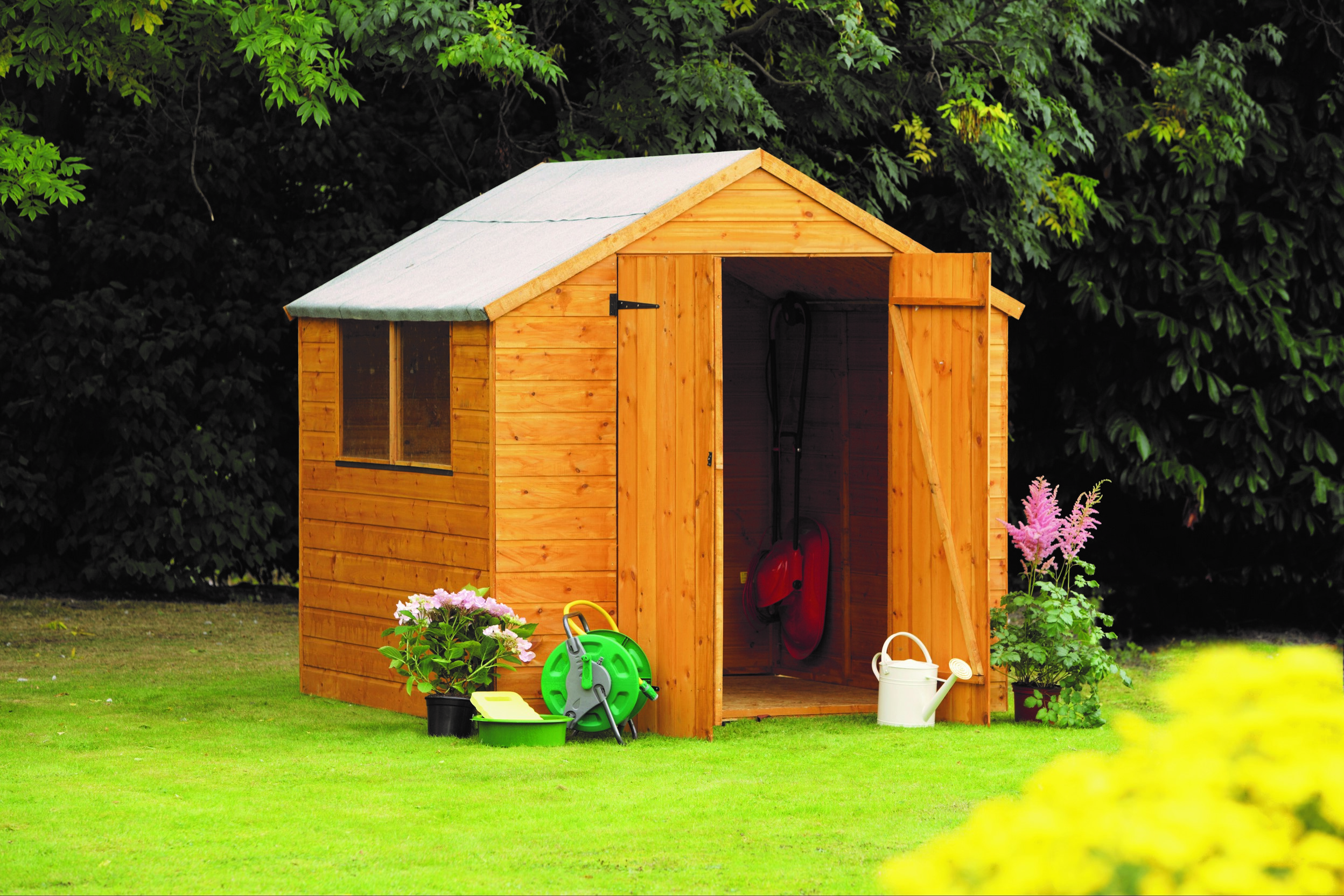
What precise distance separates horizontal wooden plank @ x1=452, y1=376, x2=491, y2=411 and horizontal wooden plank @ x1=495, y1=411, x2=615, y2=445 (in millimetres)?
134

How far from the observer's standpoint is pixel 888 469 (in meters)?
9.02

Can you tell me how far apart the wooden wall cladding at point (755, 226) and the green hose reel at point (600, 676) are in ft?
6.22

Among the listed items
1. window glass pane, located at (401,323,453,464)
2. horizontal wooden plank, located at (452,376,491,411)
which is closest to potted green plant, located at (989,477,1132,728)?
horizontal wooden plank, located at (452,376,491,411)

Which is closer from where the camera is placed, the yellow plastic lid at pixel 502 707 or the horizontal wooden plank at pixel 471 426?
A: the yellow plastic lid at pixel 502 707

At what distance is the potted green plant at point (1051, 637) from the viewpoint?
339 inches

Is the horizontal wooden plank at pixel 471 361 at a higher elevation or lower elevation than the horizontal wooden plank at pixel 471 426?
higher

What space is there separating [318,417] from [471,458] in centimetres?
149

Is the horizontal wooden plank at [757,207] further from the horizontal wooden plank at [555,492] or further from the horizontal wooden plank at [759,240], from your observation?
the horizontal wooden plank at [555,492]

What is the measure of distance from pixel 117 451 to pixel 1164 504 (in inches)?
317

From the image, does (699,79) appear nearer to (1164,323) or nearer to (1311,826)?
(1164,323)

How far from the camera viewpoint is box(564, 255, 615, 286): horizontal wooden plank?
8164 mm

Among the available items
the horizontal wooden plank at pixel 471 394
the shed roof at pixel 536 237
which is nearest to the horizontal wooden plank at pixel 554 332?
the shed roof at pixel 536 237

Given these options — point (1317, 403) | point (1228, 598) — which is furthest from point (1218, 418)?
point (1228, 598)

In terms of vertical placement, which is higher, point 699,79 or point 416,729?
point 699,79
